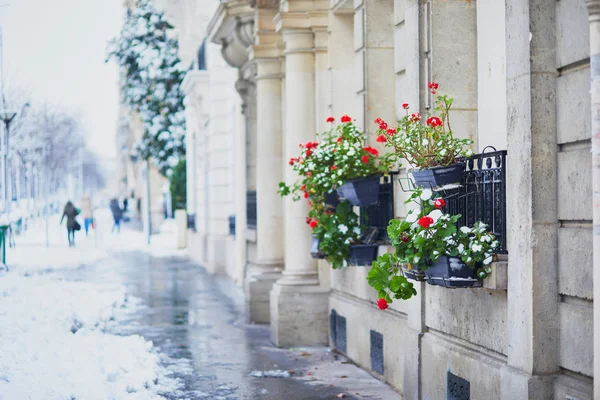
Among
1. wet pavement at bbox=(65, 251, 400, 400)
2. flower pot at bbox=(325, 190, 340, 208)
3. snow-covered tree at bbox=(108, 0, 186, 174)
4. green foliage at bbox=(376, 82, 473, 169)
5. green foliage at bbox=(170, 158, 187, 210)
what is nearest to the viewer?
green foliage at bbox=(376, 82, 473, 169)

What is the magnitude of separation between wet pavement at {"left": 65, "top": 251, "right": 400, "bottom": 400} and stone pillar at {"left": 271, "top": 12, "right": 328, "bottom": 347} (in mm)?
299

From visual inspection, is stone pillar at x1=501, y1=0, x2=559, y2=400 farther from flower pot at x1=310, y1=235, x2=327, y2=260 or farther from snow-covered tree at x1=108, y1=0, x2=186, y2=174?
snow-covered tree at x1=108, y1=0, x2=186, y2=174

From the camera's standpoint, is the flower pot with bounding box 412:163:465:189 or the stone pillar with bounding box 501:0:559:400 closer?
the stone pillar with bounding box 501:0:559:400

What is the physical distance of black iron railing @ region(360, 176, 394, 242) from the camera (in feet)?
33.4

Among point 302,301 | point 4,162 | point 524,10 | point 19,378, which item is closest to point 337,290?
point 302,301

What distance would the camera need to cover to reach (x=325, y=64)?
13023 mm

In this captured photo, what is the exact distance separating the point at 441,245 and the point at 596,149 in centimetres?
170

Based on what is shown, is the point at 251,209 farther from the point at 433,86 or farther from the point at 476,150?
the point at 433,86

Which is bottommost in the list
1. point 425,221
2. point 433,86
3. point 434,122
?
point 425,221

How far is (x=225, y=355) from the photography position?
11.9m

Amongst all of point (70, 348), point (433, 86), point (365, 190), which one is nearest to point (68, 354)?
point (70, 348)

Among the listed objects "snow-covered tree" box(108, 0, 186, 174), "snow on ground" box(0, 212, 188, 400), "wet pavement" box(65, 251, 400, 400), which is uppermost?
"snow-covered tree" box(108, 0, 186, 174)

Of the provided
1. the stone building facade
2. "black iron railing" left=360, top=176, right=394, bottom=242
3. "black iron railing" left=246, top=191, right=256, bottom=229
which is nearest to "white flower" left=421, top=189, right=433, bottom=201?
the stone building facade

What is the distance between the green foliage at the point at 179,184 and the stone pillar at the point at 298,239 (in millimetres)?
27552
